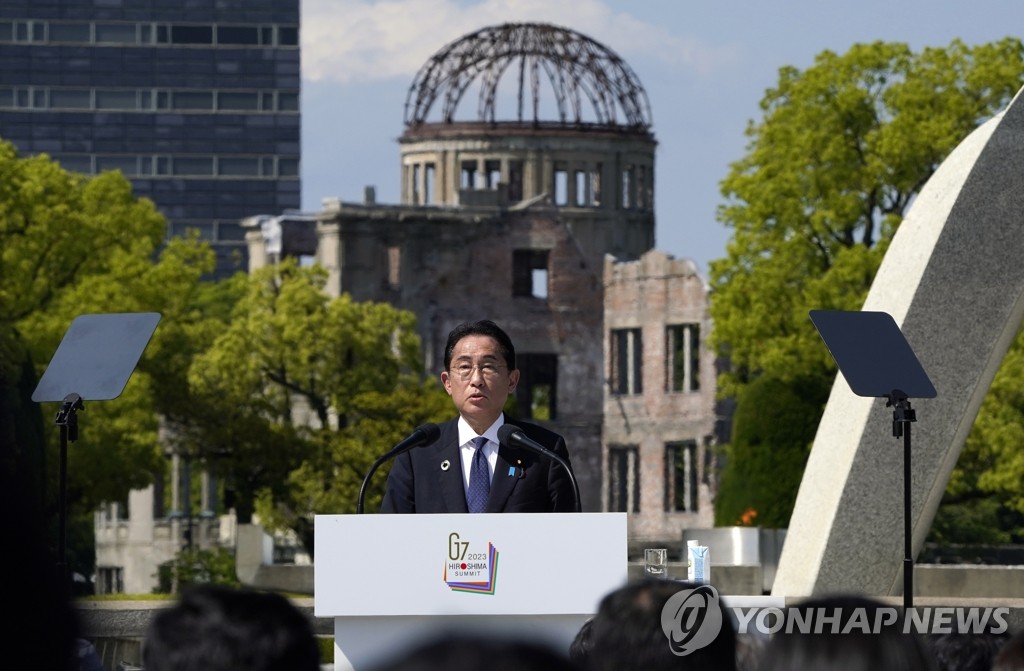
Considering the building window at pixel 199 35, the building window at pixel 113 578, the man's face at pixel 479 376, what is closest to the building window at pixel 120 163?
the building window at pixel 199 35

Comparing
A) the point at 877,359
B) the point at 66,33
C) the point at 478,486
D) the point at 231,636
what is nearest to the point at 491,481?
the point at 478,486

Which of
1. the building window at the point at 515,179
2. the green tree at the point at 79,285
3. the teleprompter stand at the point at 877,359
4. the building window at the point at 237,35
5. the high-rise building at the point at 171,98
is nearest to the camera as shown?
the teleprompter stand at the point at 877,359

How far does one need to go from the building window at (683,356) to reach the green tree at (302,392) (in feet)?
37.3

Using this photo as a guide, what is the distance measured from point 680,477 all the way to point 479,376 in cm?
5020

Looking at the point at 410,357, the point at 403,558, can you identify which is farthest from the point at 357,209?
the point at 403,558

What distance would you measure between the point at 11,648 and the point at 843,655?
1.20 m

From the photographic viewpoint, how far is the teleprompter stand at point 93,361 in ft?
33.9

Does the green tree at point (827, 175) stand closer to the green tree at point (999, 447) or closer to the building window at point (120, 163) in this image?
the green tree at point (999, 447)

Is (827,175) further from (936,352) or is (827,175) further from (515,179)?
(515,179)

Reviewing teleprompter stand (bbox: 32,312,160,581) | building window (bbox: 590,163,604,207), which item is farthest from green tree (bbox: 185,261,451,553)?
teleprompter stand (bbox: 32,312,160,581)

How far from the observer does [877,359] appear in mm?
11164

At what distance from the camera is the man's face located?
300 inches

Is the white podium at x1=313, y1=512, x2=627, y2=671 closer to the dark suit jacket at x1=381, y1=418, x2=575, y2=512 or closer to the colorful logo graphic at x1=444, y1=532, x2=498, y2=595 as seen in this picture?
the colorful logo graphic at x1=444, y1=532, x2=498, y2=595

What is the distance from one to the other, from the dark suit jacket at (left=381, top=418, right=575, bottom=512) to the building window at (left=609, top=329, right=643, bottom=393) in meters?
50.0
